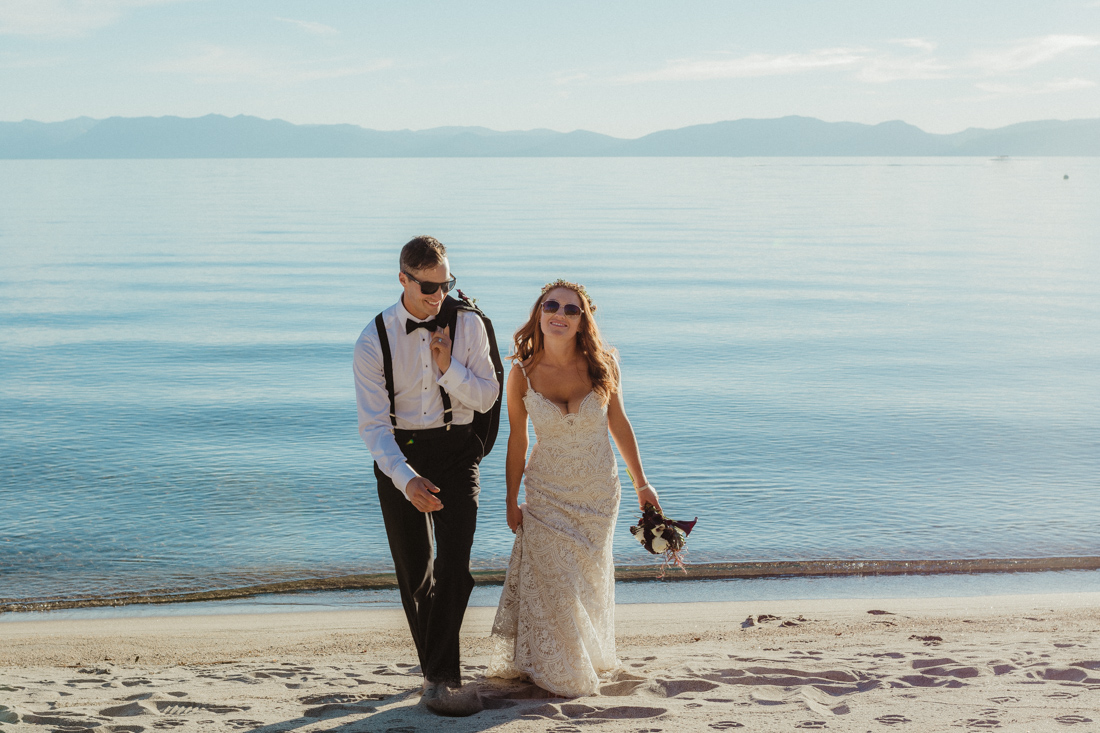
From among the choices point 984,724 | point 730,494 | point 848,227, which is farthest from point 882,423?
point 848,227

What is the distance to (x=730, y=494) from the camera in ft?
33.2

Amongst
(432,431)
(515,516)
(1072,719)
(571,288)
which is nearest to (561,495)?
(515,516)

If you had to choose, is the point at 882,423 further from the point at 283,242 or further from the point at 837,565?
the point at 283,242

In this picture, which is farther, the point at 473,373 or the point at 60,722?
the point at 473,373

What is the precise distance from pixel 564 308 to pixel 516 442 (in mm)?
666

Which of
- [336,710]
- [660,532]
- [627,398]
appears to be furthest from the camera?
[627,398]

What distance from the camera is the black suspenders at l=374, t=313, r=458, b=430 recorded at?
4215 mm

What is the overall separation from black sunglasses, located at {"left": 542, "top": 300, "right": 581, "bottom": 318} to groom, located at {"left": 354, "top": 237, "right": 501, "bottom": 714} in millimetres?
404

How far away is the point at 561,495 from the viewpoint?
15.3 ft

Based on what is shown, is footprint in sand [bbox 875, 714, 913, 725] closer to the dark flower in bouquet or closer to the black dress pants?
the dark flower in bouquet

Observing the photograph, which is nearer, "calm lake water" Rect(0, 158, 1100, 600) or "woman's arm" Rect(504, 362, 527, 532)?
"woman's arm" Rect(504, 362, 527, 532)

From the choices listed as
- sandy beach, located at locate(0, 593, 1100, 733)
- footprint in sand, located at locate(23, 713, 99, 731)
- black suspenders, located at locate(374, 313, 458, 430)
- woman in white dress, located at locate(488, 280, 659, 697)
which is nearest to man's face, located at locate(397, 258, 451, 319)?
black suspenders, located at locate(374, 313, 458, 430)

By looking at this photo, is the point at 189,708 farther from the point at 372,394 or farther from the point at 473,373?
the point at 473,373

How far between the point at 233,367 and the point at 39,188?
86.3 metres
